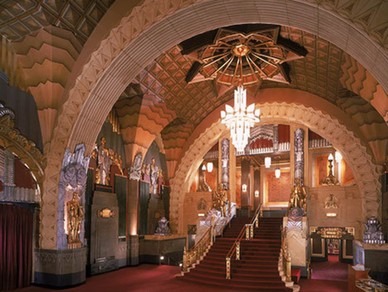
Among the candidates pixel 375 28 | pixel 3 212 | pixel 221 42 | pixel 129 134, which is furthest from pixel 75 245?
pixel 375 28

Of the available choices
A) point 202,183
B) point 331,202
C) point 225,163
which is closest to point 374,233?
point 331,202

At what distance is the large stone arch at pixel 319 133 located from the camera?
13938 millimetres

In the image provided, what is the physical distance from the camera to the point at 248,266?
11922 mm

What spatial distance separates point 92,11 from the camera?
9773mm

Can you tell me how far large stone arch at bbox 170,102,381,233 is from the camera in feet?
45.7

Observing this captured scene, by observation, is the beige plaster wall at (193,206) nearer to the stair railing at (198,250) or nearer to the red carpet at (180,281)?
the stair railing at (198,250)

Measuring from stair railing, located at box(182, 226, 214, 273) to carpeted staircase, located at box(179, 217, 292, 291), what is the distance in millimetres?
201

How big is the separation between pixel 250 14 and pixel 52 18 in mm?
4838

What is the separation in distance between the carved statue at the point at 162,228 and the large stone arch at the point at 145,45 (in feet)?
20.6

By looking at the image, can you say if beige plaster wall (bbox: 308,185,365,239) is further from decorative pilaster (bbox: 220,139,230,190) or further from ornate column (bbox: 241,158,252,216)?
ornate column (bbox: 241,158,252,216)

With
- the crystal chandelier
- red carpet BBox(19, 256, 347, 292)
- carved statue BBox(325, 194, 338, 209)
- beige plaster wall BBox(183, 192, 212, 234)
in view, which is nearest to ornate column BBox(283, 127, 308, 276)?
carved statue BBox(325, 194, 338, 209)

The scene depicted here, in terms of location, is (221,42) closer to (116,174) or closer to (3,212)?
(116,174)

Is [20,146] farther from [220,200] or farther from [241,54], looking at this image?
[220,200]

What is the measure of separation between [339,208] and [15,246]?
1182 centimetres
